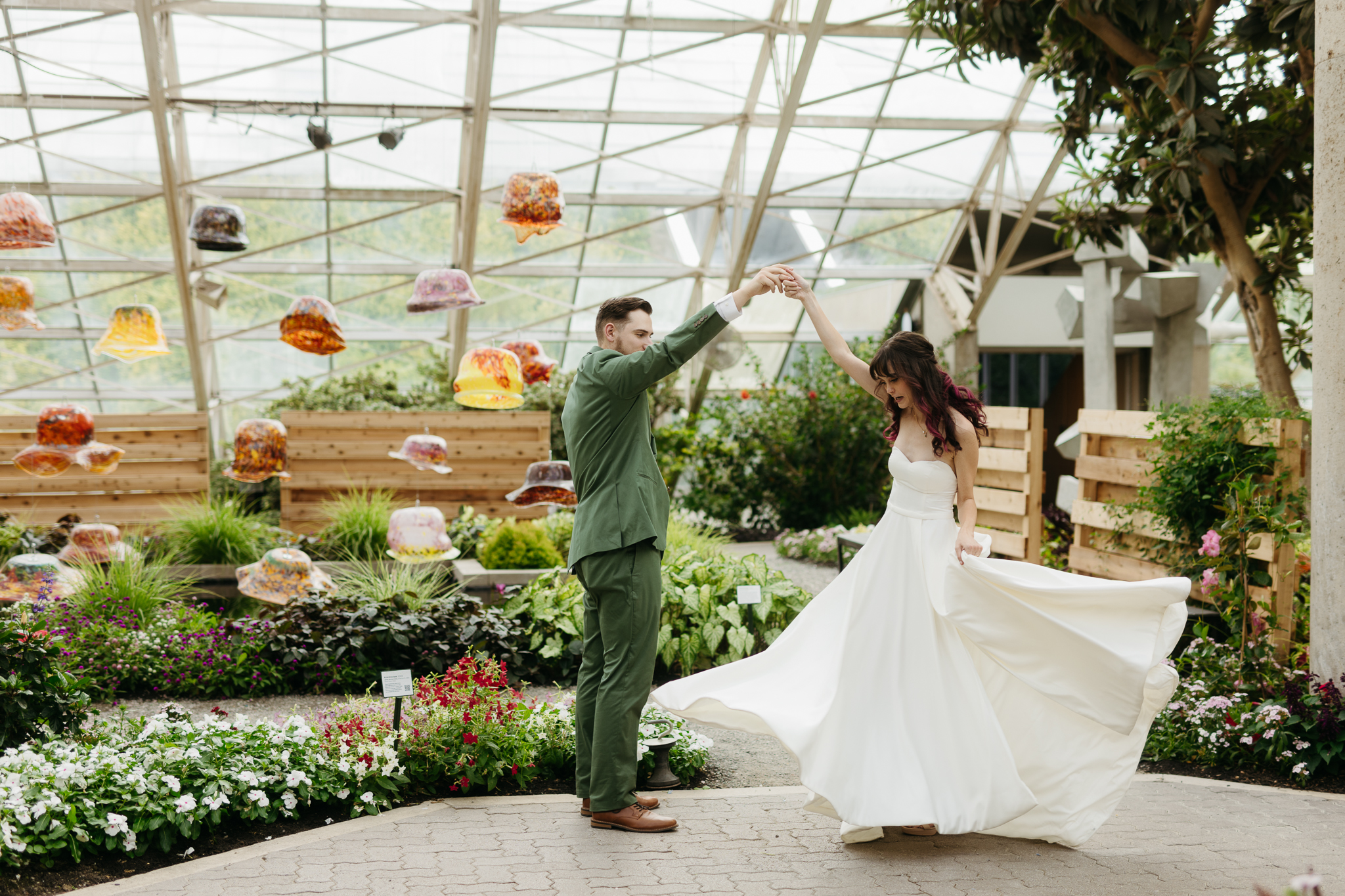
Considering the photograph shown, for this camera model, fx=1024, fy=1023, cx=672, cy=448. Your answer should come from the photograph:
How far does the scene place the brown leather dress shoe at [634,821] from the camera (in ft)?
10.6

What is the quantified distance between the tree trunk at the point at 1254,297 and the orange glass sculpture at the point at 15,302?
660 centimetres

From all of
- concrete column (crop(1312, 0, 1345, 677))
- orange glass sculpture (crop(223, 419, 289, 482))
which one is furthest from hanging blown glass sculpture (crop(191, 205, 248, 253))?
concrete column (crop(1312, 0, 1345, 677))

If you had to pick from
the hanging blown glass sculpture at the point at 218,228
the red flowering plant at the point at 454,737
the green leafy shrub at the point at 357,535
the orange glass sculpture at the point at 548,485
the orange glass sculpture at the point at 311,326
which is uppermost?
the hanging blown glass sculpture at the point at 218,228

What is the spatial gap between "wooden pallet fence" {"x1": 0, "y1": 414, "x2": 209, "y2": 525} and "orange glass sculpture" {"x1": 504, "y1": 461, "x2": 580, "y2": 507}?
4.40m

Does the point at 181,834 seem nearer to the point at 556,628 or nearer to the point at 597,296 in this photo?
the point at 556,628

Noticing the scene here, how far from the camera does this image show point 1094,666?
2980 millimetres

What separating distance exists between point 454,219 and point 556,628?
7.05 metres

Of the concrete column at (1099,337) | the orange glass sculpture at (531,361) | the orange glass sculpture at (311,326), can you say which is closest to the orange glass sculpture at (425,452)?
the orange glass sculpture at (531,361)

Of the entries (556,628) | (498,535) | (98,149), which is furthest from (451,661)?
(98,149)

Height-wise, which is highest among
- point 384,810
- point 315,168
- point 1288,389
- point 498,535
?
point 315,168

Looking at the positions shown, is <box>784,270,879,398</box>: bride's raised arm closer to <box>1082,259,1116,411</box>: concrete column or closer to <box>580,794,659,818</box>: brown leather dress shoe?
<box>580,794,659,818</box>: brown leather dress shoe

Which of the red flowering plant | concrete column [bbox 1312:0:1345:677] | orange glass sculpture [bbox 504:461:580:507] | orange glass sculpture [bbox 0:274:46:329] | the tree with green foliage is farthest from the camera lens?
orange glass sculpture [bbox 504:461:580:507]

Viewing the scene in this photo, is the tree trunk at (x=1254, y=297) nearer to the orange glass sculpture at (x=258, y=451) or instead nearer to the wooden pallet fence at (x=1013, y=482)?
the wooden pallet fence at (x=1013, y=482)

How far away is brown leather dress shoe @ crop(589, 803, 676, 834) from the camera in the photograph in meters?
3.22
